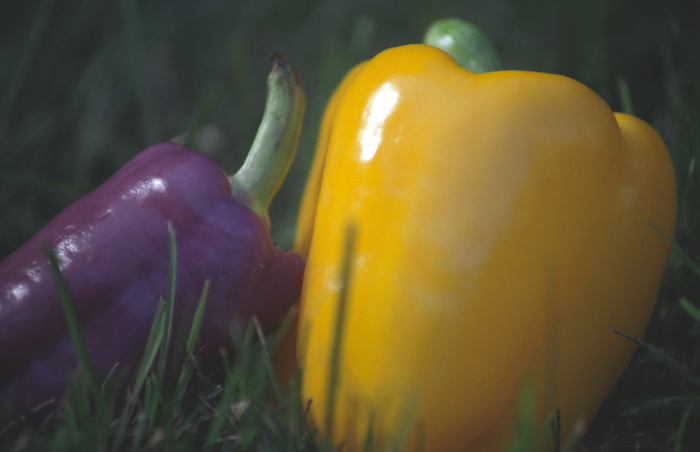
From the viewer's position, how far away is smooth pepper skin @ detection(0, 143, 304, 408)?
36.9 inches

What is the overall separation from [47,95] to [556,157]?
1291 millimetres

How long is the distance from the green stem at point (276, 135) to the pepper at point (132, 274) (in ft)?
0.23

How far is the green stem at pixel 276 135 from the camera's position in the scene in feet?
3.50

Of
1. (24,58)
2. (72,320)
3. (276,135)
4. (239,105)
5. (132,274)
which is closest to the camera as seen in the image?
(72,320)

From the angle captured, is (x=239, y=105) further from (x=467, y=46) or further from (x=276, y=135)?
(x=467, y=46)

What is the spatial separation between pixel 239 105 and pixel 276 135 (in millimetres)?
559

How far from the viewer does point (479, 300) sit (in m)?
0.88

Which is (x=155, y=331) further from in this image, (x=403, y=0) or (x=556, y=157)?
(x=403, y=0)

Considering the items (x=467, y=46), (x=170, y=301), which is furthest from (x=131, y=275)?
(x=467, y=46)

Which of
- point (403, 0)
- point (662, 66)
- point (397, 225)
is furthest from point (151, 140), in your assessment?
point (662, 66)

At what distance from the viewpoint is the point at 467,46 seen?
109cm

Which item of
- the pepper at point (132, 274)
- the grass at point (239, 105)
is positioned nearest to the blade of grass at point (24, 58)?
the grass at point (239, 105)

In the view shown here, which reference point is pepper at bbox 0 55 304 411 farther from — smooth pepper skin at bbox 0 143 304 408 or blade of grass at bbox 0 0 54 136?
blade of grass at bbox 0 0 54 136

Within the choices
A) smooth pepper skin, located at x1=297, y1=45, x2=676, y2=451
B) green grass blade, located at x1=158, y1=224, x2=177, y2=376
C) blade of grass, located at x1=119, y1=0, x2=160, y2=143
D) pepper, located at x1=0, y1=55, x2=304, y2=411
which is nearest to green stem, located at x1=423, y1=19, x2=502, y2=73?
smooth pepper skin, located at x1=297, y1=45, x2=676, y2=451
